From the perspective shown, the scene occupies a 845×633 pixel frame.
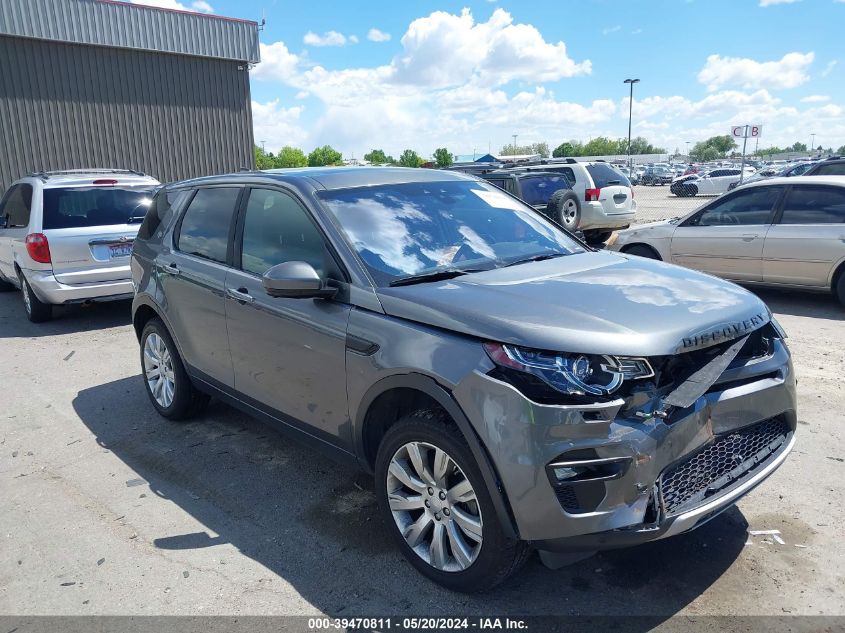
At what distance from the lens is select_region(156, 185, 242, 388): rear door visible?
4258 mm

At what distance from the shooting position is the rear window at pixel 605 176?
1343cm

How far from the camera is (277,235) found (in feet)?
12.8

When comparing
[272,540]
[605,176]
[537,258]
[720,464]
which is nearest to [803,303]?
[605,176]

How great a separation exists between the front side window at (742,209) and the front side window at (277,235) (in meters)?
6.82

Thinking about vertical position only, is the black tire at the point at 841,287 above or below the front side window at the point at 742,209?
below

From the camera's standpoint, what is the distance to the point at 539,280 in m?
3.24

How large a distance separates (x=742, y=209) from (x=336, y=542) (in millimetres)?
7414

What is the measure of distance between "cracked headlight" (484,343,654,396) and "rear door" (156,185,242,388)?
2.29 metres

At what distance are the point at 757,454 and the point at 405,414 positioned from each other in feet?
5.28

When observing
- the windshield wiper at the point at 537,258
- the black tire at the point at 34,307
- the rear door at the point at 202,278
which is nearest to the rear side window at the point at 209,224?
the rear door at the point at 202,278

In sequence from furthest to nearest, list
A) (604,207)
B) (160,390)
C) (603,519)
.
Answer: (604,207), (160,390), (603,519)

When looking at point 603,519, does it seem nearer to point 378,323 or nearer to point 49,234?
point 378,323

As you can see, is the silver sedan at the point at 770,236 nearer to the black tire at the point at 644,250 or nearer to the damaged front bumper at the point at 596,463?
the black tire at the point at 644,250

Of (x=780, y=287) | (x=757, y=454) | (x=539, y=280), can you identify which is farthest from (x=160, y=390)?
(x=780, y=287)
